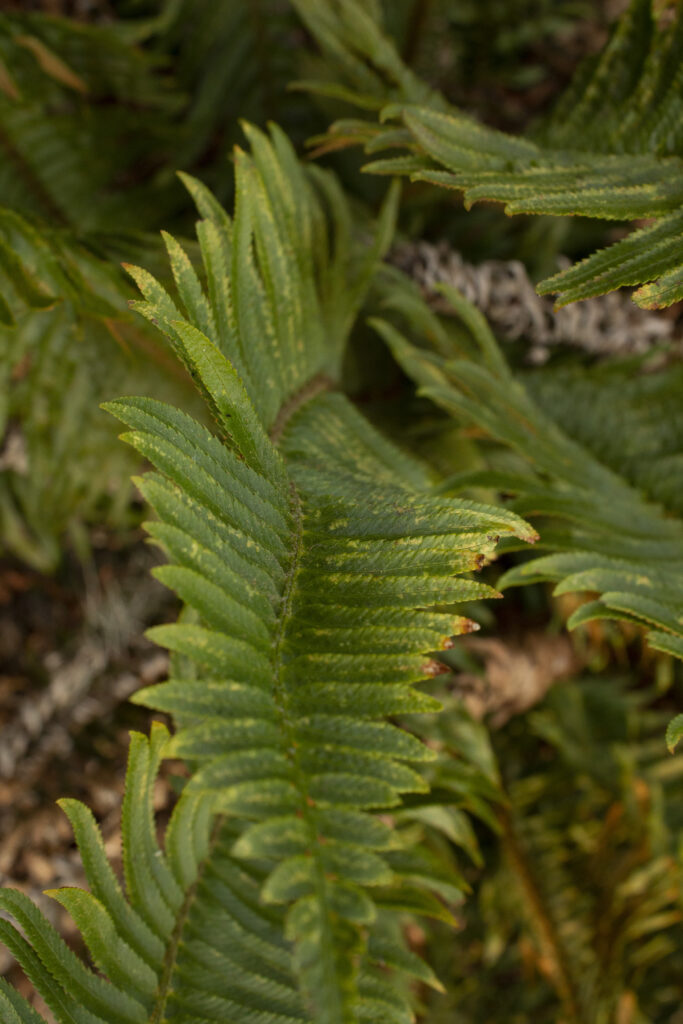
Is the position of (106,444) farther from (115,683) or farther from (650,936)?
(650,936)

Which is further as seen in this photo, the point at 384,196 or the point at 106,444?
the point at 384,196

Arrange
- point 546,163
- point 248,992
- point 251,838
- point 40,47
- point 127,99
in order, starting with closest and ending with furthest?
point 251,838
point 248,992
point 546,163
point 40,47
point 127,99

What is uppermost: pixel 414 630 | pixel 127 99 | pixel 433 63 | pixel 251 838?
pixel 433 63

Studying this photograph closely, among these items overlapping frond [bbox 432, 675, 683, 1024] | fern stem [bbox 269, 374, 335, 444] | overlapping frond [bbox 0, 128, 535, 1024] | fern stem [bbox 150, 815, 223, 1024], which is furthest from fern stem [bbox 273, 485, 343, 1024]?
overlapping frond [bbox 432, 675, 683, 1024]

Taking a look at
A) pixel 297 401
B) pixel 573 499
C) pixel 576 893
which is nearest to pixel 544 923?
pixel 576 893

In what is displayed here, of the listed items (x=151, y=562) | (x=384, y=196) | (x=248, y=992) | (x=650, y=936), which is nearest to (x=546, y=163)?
(x=384, y=196)

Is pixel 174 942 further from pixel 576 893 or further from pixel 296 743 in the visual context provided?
pixel 576 893
